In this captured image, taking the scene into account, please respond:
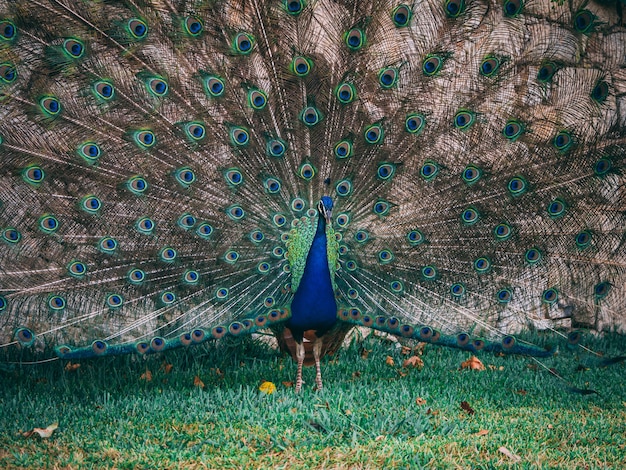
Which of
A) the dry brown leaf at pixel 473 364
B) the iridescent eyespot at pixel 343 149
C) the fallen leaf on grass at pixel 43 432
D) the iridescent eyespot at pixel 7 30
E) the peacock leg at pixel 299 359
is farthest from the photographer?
the dry brown leaf at pixel 473 364

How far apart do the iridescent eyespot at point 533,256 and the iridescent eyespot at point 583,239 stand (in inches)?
10.4

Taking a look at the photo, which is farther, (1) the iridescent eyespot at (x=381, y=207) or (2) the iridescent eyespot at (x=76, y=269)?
(1) the iridescent eyespot at (x=381, y=207)

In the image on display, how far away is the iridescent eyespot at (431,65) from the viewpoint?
4.38 meters

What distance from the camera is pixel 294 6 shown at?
4258mm

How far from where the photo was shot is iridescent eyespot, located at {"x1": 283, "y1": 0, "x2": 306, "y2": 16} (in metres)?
4.24

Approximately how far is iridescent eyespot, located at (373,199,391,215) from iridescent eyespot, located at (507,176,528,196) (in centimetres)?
82

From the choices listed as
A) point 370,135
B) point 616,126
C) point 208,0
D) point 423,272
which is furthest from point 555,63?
point 208,0

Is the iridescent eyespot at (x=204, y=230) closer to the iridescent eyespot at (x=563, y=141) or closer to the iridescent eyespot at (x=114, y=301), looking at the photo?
the iridescent eyespot at (x=114, y=301)

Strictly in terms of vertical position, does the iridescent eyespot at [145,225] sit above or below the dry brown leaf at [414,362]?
above

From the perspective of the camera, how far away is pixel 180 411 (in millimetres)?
4262

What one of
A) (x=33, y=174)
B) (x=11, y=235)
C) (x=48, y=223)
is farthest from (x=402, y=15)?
(x=11, y=235)

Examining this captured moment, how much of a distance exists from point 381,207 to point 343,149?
0.48 metres

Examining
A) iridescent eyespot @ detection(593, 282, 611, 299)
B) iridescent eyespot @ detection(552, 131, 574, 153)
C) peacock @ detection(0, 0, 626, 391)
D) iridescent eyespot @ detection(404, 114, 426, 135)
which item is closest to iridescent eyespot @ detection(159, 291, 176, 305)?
peacock @ detection(0, 0, 626, 391)

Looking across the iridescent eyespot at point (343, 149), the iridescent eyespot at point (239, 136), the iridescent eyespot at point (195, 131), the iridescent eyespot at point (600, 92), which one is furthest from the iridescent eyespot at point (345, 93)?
the iridescent eyespot at point (600, 92)
